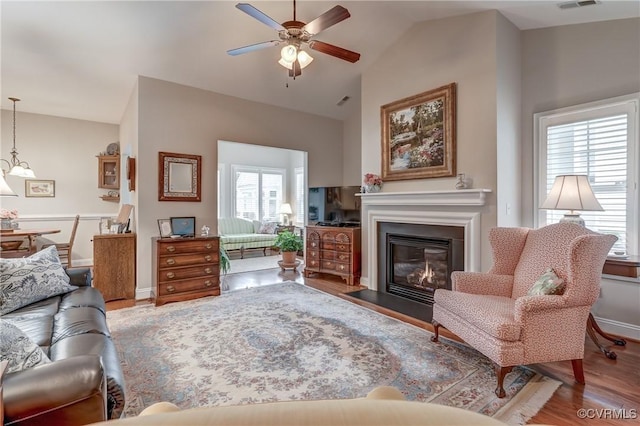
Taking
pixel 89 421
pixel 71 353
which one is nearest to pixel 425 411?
pixel 89 421

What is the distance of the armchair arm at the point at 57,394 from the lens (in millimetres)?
960

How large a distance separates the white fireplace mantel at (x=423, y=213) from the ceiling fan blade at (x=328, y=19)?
2.04 meters

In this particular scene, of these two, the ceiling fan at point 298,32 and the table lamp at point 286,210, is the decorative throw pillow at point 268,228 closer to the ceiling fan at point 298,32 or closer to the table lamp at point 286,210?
the table lamp at point 286,210

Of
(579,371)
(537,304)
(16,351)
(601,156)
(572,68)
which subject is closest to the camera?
(16,351)

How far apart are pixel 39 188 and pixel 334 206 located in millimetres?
5554

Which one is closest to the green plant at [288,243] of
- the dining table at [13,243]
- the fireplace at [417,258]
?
the fireplace at [417,258]

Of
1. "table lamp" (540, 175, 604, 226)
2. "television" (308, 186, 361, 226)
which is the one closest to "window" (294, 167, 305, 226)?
"television" (308, 186, 361, 226)

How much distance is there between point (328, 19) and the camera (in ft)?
8.09

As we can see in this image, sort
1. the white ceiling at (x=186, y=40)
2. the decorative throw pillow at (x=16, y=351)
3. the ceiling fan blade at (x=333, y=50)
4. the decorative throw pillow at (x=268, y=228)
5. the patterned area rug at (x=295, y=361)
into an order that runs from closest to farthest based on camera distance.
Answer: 1. the decorative throw pillow at (x=16, y=351)
2. the patterned area rug at (x=295, y=361)
3. the ceiling fan blade at (x=333, y=50)
4. the white ceiling at (x=186, y=40)
5. the decorative throw pillow at (x=268, y=228)

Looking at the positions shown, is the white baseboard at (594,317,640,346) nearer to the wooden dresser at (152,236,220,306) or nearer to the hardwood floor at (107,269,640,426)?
the hardwood floor at (107,269,640,426)

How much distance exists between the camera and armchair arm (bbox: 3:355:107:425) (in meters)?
0.96

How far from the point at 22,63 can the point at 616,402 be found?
21.5 feet

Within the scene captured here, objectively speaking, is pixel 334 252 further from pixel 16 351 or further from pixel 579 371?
pixel 16 351

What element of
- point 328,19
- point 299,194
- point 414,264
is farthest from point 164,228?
Answer: point 299,194
